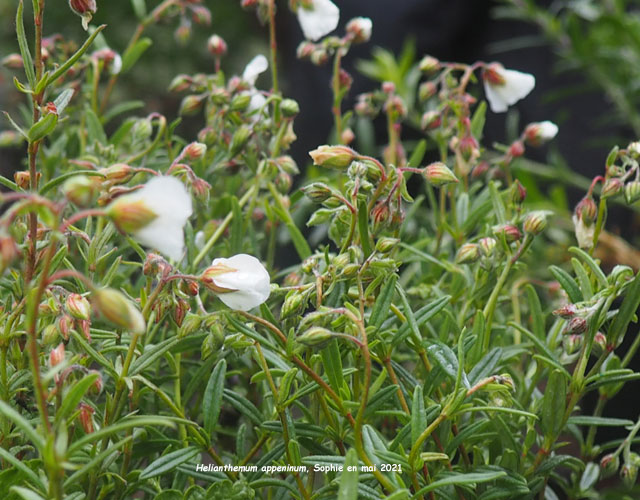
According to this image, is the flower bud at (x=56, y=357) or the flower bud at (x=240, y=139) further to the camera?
the flower bud at (x=240, y=139)

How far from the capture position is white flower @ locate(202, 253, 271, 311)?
56 centimetres

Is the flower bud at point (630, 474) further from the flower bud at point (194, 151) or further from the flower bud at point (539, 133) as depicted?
the flower bud at point (194, 151)

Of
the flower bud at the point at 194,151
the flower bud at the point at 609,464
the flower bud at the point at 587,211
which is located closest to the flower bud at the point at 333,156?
the flower bud at the point at 194,151

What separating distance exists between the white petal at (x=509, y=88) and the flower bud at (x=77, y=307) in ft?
1.68

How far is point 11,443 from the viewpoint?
2.13ft

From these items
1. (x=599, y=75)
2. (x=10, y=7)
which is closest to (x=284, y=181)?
(x=599, y=75)

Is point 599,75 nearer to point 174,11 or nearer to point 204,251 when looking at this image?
point 174,11

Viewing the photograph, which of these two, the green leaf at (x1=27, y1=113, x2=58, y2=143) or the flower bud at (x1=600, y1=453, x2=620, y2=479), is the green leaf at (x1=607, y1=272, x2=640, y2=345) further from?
the green leaf at (x1=27, y1=113, x2=58, y2=143)

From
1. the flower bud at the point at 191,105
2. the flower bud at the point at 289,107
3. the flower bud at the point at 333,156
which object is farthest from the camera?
the flower bud at the point at 191,105

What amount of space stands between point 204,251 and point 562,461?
384 mm

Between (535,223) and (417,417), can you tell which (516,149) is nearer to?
(535,223)

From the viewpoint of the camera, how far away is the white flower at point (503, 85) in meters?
0.85

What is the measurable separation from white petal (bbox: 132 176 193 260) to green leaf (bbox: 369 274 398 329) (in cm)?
19

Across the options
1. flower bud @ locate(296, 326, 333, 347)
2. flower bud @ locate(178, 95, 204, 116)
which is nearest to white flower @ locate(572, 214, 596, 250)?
flower bud @ locate(296, 326, 333, 347)
